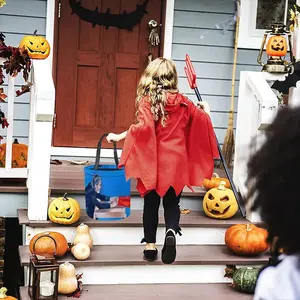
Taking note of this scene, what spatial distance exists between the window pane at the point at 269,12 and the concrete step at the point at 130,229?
2735mm

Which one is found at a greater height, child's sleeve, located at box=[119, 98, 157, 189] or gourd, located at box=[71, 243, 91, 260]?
child's sleeve, located at box=[119, 98, 157, 189]

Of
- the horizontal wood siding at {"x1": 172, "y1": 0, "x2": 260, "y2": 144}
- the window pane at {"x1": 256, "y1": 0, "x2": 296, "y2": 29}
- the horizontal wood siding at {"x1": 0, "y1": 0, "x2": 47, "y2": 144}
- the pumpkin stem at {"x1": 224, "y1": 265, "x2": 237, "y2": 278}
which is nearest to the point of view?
the pumpkin stem at {"x1": 224, "y1": 265, "x2": 237, "y2": 278}

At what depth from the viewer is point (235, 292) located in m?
4.79

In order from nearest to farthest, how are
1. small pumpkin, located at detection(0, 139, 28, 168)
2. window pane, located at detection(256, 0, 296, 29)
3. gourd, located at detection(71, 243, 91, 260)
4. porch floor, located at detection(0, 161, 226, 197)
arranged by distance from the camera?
gourd, located at detection(71, 243, 91, 260) → porch floor, located at detection(0, 161, 226, 197) → small pumpkin, located at detection(0, 139, 28, 168) → window pane, located at detection(256, 0, 296, 29)

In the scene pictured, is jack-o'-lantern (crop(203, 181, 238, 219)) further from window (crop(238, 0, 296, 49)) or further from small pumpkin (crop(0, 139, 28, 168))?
window (crop(238, 0, 296, 49))

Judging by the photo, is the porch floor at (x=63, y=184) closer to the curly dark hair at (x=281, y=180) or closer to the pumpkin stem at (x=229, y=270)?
the pumpkin stem at (x=229, y=270)

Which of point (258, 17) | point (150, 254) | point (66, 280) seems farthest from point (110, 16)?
point (66, 280)

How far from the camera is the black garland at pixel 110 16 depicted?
7016 millimetres

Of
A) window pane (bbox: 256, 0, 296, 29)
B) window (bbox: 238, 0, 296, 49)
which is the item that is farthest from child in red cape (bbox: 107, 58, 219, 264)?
window pane (bbox: 256, 0, 296, 29)

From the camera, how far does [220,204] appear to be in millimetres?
5383

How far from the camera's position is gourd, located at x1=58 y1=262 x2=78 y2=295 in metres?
4.45

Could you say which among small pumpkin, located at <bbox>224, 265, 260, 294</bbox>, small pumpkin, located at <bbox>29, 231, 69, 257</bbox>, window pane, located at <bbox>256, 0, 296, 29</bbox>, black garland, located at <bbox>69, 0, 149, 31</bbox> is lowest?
small pumpkin, located at <bbox>224, 265, 260, 294</bbox>

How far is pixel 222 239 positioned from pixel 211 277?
436mm

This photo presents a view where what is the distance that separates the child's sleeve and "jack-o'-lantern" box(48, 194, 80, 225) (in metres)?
0.50
